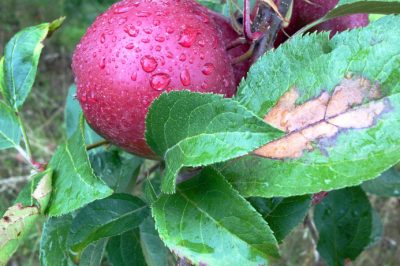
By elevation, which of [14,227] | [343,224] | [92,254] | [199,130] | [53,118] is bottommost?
[53,118]

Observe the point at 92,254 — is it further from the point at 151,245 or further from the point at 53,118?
the point at 53,118

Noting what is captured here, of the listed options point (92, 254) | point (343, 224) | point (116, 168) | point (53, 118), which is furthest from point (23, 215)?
point (53, 118)

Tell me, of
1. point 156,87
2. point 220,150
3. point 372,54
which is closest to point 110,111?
point 156,87

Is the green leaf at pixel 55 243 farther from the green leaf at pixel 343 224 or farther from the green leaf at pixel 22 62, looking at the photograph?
the green leaf at pixel 343 224

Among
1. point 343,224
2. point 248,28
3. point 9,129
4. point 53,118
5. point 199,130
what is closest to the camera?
point 199,130

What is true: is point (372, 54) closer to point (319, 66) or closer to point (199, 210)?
point (319, 66)
